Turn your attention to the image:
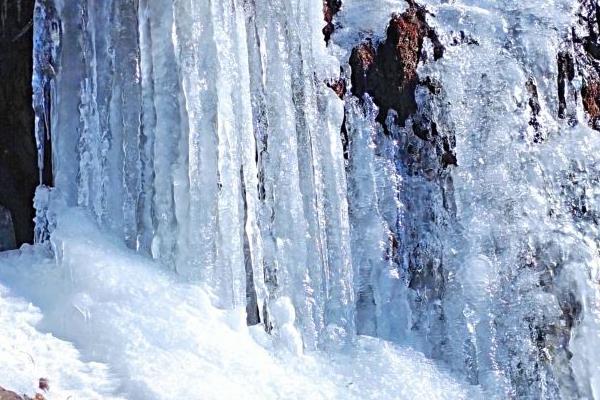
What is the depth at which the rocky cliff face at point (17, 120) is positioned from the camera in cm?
393

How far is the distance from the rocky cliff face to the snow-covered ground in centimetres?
49

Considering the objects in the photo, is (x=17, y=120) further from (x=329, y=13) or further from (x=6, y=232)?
(x=329, y=13)

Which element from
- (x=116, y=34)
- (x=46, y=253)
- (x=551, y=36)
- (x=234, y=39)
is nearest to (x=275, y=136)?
(x=234, y=39)

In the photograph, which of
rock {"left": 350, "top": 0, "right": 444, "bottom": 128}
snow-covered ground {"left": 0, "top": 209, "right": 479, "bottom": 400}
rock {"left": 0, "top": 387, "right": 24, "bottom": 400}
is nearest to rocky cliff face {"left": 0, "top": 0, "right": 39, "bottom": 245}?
snow-covered ground {"left": 0, "top": 209, "right": 479, "bottom": 400}

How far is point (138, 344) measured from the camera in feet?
10.1

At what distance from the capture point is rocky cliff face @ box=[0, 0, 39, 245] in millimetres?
3932

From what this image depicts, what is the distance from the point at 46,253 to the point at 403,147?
1547mm

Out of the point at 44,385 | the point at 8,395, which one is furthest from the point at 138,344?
the point at 8,395

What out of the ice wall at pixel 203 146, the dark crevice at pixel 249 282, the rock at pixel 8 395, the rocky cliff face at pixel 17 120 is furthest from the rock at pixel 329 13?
the rock at pixel 8 395

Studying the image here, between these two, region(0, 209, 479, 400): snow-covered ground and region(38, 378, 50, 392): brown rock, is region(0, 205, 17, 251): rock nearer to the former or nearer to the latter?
region(0, 209, 479, 400): snow-covered ground

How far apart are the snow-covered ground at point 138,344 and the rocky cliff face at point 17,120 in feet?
1.61

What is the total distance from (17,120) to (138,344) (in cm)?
133

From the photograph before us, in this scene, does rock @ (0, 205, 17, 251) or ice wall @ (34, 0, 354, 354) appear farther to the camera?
rock @ (0, 205, 17, 251)

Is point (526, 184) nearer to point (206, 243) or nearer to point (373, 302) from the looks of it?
point (373, 302)
